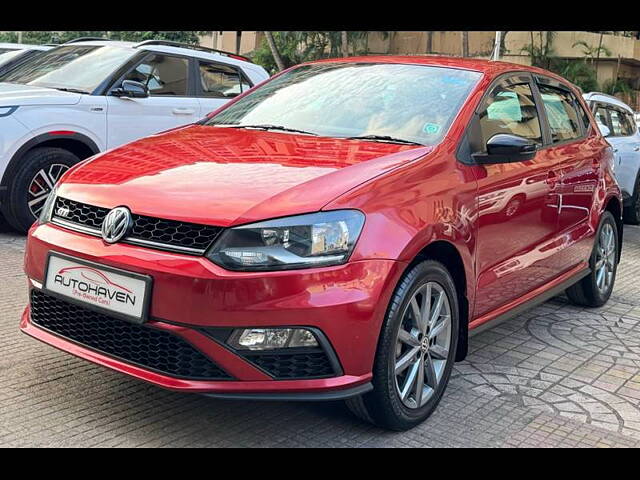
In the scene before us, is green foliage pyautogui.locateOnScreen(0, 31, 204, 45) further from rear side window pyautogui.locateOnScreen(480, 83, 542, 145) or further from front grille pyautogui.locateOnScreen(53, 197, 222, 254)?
front grille pyautogui.locateOnScreen(53, 197, 222, 254)

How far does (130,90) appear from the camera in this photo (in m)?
7.61

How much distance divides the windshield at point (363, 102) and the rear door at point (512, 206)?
23cm

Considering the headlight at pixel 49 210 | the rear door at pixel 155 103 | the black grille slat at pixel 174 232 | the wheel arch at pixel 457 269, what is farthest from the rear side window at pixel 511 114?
the rear door at pixel 155 103

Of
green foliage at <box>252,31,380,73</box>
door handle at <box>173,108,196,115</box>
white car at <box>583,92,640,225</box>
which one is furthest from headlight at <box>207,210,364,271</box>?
green foliage at <box>252,31,380,73</box>

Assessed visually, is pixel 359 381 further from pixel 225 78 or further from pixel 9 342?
pixel 225 78

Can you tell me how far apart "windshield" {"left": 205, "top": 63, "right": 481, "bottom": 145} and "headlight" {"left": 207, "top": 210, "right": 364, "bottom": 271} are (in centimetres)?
104

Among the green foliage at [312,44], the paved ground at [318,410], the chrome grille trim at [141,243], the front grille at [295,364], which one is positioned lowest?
the paved ground at [318,410]

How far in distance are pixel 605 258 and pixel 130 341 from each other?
4.17 m

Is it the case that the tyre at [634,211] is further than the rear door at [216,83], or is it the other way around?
the tyre at [634,211]

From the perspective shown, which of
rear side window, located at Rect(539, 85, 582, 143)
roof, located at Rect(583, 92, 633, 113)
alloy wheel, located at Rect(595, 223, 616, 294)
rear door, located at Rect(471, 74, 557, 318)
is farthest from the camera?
roof, located at Rect(583, 92, 633, 113)

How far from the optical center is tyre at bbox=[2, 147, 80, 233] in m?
7.02

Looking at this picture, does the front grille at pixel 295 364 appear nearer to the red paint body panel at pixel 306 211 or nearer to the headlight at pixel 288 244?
the red paint body panel at pixel 306 211

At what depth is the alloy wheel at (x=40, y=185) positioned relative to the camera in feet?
23.4

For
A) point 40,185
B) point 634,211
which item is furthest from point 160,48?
point 634,211
